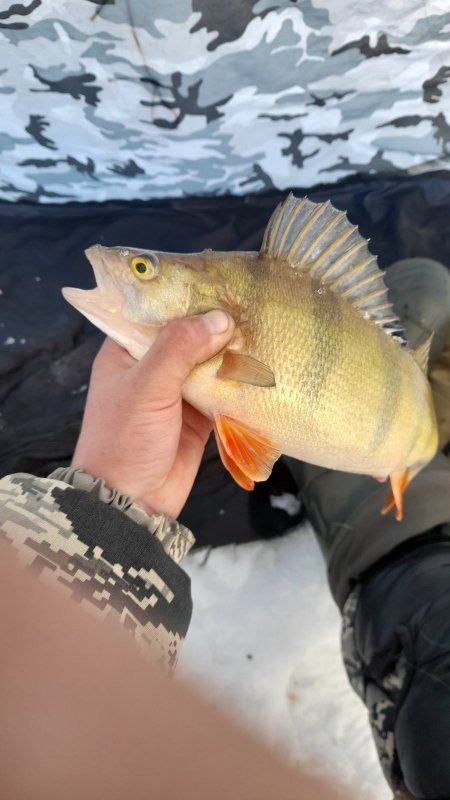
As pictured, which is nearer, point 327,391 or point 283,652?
point 327,391

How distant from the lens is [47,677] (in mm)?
344

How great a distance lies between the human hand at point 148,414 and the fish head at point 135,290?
4cm

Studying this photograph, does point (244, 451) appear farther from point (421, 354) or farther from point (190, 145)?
point (190, 145)

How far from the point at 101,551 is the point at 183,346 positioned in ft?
0.85

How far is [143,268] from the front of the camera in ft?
2.22

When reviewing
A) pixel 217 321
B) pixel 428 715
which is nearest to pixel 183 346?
pixel 217 321

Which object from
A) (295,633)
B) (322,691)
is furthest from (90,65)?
(322,691)

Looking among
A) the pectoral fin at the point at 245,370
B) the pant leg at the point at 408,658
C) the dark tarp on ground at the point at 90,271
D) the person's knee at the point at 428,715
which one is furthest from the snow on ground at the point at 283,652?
the pectoral fin at the point at 245,370

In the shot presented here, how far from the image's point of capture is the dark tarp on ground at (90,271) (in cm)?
124

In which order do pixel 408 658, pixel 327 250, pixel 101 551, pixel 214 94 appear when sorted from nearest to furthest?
pixel 101 551, pixel 327 250, pixel 408 658, pixel 214 94

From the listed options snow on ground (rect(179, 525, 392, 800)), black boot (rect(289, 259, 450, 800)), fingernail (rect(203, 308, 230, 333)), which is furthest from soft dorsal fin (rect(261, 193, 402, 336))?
snow on ground (rect(179, 525, 392, 800))

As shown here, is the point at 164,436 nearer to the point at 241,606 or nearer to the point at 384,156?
the point at 241,606

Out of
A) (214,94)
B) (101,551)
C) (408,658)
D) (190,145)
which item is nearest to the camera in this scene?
(101,551)

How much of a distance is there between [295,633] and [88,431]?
29.2 inches
